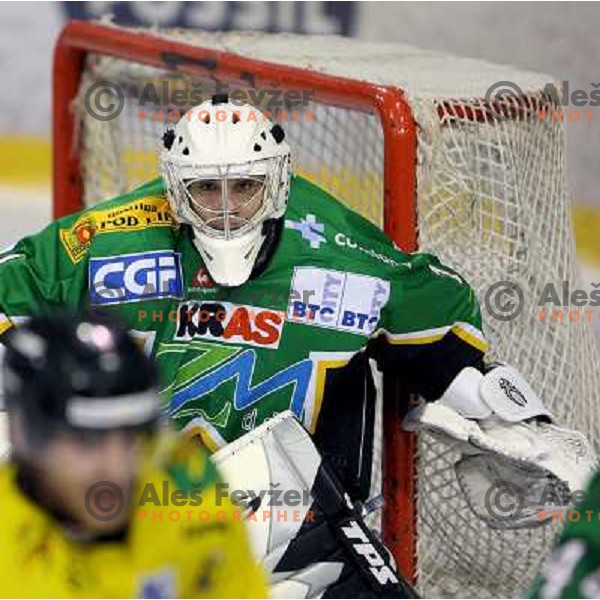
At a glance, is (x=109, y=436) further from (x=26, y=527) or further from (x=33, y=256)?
(x=33, y=256)

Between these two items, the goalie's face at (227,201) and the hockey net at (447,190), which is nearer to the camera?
the goalie's face at (227,201)

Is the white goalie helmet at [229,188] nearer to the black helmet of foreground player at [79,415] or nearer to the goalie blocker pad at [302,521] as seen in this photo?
the goalie blocker pad at [302,521]

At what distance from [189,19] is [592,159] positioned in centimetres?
99

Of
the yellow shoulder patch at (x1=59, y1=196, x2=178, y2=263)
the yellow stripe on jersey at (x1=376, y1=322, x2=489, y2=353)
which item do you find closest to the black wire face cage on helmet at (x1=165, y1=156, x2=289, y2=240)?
the yellow shoulder patch at (x1=59, y1=196, x2=178, y2=263)

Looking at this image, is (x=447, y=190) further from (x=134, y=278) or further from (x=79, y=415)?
(x=79, y=415)

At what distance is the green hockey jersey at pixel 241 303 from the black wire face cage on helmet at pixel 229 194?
71mm

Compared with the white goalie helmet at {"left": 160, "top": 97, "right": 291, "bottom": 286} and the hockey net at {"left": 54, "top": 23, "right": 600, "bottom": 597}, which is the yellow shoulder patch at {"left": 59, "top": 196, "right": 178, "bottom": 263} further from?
the hockey net at {"left": 54, "top": 23, "right": 600, "bottom": 597}

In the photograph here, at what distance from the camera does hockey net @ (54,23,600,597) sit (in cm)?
276

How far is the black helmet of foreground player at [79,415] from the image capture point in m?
1.51

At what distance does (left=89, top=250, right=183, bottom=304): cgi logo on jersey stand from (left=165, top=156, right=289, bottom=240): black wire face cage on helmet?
89mm

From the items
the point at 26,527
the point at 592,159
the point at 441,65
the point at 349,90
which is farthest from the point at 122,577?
the point at 592,159

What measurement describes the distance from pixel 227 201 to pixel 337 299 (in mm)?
201

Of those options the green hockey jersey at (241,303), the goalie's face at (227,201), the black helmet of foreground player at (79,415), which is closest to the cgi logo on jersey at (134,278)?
the green hockey jersey at (241,303)

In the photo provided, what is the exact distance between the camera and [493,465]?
2705 mm
